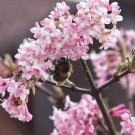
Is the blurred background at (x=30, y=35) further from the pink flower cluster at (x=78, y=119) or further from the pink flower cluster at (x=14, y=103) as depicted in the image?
the pink flower cluster at (x=14, y=103)

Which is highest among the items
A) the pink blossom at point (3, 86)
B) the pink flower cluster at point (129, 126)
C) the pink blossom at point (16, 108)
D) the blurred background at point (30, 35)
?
the blurred background at point (30, 35)

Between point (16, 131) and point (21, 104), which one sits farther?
point (16, 131)

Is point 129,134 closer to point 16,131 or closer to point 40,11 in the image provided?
point 40,11

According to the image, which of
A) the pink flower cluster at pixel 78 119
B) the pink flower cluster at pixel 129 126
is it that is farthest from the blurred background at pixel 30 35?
the pink flower cluster at pixel 129 126

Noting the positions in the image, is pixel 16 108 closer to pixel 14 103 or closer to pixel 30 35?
pixel 14 103

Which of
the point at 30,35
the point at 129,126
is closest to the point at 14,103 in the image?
the point at 129,126

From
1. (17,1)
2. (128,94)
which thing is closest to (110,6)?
(128,94)

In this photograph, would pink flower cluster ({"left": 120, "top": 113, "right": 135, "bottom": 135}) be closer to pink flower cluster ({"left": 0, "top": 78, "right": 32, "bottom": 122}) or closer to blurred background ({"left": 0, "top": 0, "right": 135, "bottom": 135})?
pink flower cluster ({"left": 0, "top": 78, "right": 32, "bottom": 122})
